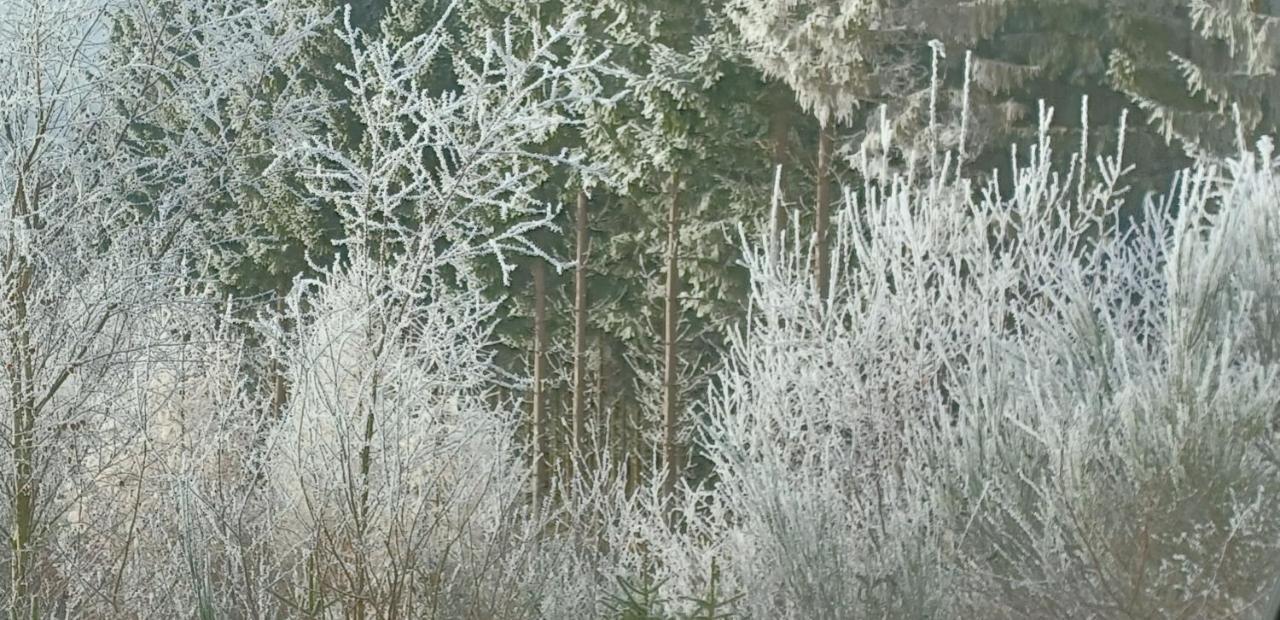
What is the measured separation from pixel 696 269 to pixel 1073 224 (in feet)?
2.71

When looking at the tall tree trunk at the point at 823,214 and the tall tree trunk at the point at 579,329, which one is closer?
the tall tree trunk at the point at 823,214

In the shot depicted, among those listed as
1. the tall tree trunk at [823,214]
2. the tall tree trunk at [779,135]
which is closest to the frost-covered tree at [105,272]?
the tall tree trunk at [779,135]

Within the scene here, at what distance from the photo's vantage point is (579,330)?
3354mm

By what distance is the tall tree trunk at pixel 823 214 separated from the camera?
318 cm

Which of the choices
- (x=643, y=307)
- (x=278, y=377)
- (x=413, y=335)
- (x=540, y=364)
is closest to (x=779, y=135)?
(x=643, y=307)

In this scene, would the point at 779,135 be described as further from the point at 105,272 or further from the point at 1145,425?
the point at 105,272

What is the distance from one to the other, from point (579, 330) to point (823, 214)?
62 cm

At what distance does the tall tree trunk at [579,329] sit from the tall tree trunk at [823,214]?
535 millimetres

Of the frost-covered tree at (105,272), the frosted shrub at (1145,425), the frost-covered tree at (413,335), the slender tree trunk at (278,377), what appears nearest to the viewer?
the frosted shrub at (1145,425)

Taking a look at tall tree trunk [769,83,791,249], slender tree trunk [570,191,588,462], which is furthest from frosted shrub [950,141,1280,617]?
slender tree trunk [570,191,588,462]

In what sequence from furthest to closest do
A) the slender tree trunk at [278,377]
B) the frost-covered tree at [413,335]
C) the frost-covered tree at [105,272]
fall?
the slender tree trunk at [278,377], the frost-covered tree at [105,272], the frost-covered tree at [413,335]

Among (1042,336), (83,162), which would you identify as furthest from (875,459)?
(83,162)

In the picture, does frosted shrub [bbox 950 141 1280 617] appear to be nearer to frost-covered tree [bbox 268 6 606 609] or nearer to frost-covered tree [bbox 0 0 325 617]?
frost-covered tree [bbox 268 6 606 609]

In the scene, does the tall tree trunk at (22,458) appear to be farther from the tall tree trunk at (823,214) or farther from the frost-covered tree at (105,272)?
the tall tree trunk at (823,214)
